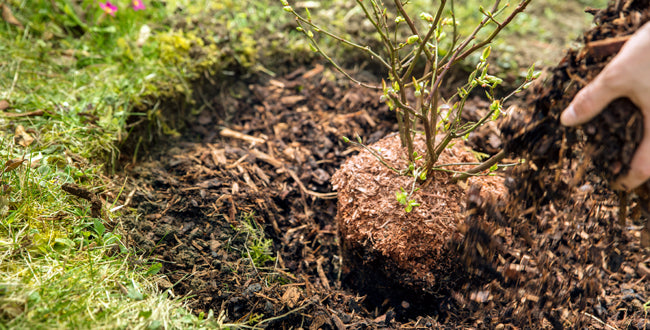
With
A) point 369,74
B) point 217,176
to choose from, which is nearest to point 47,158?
point 217,176

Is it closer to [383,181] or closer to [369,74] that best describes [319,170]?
[383,181]

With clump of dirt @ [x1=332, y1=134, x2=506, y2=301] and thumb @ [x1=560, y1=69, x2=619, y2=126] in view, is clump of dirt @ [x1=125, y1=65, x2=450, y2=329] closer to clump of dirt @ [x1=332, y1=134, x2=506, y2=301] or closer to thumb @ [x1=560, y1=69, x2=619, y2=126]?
clump of dirt @ [x1=332, y1=134, x2=506, y2=301]

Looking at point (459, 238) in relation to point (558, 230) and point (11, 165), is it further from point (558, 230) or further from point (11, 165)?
point (11, 165)

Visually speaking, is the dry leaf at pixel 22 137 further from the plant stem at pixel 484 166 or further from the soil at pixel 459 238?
the plant stem at pixel 484 166

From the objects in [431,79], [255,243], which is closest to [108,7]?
[255,243]

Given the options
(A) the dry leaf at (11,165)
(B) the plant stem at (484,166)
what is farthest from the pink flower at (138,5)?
(B) the plant stem at (484,166)

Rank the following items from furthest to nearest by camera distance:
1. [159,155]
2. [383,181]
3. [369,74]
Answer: [369,74], [159,155], [383,181]

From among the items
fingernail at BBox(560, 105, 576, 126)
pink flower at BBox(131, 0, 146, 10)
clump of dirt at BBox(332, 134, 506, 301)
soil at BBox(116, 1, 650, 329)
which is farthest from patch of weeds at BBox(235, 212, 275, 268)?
pink flower at BBox(131, 0, 146, 10)
